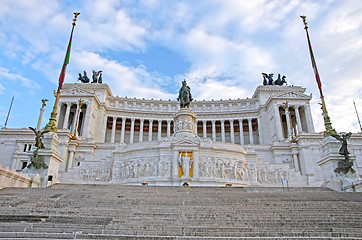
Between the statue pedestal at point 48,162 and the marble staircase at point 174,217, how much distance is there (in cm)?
520

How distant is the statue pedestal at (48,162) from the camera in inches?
702

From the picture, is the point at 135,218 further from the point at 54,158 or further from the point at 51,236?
the point at 54,158

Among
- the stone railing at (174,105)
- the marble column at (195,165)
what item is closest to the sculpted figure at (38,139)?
the marble column at (195,165)

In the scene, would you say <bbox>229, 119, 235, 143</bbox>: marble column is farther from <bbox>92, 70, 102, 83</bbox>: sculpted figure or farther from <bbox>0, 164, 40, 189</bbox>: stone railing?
<bbox>0, 164, 40, 189</bbox>: stone railing

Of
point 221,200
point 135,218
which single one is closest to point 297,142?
point 221,200

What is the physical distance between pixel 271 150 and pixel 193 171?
1978cm

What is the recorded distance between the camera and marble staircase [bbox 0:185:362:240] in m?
7.49

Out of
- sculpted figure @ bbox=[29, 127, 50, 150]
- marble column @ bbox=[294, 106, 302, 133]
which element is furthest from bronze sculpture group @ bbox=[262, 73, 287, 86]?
sculpted figure @ bbox=[29, 127, 50, 150]

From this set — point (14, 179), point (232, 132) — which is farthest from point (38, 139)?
point (232, 132)

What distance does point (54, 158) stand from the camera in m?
19.1

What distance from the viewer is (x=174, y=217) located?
9.17 meters

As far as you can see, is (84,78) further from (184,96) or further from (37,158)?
(37,158)

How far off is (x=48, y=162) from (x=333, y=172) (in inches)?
767

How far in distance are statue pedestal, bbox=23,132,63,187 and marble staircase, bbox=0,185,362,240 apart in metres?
5.20
